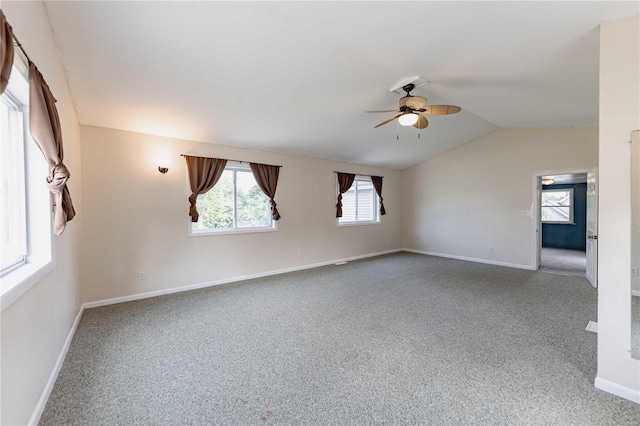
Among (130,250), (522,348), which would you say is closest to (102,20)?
(130,250)

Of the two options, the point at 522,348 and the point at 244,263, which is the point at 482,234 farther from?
the point at 244,263

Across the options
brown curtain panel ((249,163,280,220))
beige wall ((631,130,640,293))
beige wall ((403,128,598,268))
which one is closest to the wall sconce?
brown curtain panel ((249,163,280,220))

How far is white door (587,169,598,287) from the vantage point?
14.6ft

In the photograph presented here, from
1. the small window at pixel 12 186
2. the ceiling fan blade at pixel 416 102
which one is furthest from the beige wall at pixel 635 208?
the small window at pixel 12 186

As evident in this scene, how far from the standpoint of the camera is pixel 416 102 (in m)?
3.30

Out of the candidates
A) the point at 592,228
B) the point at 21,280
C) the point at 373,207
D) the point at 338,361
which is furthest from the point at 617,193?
the point at 373,207

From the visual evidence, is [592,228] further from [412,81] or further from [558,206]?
[558,206]

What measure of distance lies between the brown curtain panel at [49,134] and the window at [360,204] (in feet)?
17.1

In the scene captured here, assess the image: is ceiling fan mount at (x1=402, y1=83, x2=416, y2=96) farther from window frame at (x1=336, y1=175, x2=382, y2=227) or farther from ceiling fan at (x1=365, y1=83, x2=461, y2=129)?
window frame at (x1=336, y1=175, x2=382, y2=227)

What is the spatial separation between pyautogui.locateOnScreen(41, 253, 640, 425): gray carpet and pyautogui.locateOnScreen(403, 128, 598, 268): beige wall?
2.17 m

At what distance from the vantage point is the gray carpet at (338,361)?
Answer: 72.1 inches

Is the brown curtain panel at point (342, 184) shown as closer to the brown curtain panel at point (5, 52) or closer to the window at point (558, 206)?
the brown curtain panel at point (5, 52)

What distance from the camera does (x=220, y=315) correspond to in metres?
3.43

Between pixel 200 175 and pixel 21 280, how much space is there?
121 inches
